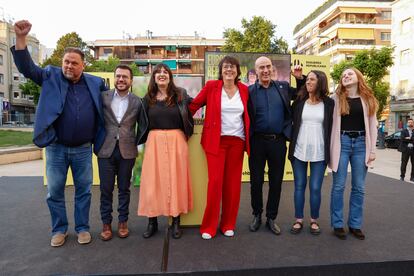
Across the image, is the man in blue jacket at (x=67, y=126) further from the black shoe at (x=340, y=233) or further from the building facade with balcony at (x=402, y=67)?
the building facade with balcony at (x=402, y=67)

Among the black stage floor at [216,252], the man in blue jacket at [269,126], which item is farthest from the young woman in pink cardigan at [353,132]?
the man in blue jacket at [269,126]

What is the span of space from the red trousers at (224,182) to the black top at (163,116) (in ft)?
1.62

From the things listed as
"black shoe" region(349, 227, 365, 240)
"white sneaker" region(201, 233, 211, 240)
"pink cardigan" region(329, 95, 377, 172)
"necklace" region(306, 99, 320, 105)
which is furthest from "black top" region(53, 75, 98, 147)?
"black shoe" region(349, 227, 365, 240)

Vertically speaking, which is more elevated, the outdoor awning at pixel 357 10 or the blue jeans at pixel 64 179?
the outdoor awning at pixel 357 10

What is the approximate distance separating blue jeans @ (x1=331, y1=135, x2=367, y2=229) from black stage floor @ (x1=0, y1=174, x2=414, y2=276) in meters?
0.24

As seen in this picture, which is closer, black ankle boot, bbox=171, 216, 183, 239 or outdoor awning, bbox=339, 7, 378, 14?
black ankle boot, bbox=171, 216, 183, 239

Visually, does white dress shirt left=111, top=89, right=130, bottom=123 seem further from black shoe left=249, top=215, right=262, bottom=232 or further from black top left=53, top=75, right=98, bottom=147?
black shoe left=249, top=215, right=262, bottom=232

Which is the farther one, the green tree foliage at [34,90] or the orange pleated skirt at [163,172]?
the green tree foliage at [34,90]

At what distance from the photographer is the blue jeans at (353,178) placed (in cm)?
324

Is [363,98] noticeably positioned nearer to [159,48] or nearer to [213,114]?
[213,114]

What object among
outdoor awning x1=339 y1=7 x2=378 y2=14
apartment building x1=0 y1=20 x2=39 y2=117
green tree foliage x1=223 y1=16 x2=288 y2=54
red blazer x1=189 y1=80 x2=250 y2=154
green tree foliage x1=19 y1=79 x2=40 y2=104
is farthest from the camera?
apartment building x1=0 y1=20 x2=39 y2=117

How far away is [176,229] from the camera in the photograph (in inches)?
131

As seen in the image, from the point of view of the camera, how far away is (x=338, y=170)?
329 cm

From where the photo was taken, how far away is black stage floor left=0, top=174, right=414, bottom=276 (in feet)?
8.52
